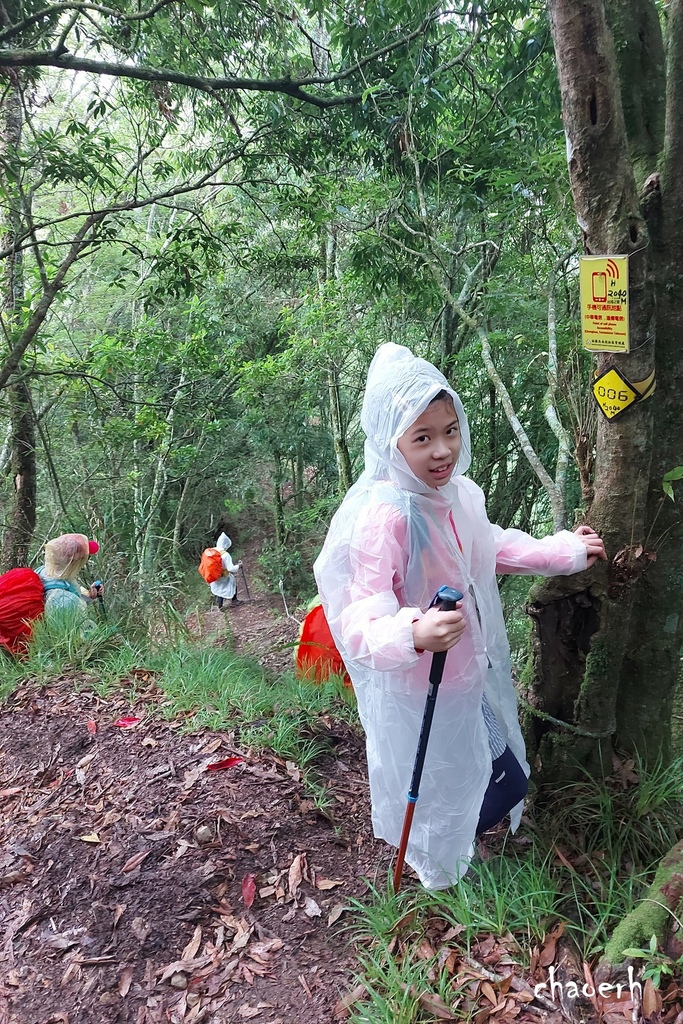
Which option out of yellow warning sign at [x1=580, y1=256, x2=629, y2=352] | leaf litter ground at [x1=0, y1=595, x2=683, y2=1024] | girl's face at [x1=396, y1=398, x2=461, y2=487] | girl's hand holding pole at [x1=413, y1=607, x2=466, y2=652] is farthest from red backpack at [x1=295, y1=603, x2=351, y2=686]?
yellow warning sign at [x1=580, y1=256, x2=629, y2=352]

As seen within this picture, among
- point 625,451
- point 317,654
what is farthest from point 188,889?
point 625,451

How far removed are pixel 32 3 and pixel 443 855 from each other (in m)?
4.89

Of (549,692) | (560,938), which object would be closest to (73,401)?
(549,692)

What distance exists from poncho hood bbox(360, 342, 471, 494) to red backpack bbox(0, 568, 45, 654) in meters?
2.92

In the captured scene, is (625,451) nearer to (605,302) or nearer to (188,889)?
(605,302)

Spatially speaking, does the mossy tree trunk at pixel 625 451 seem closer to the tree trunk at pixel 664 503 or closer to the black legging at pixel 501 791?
the tree trunk at pixel 664 503

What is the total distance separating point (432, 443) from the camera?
65.9 inches

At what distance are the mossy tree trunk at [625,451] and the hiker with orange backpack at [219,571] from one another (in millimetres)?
6478

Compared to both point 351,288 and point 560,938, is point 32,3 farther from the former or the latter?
point 560,938

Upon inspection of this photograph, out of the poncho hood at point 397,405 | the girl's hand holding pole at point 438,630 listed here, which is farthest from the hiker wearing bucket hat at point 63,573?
the girl's hand holding pole at point 438,630

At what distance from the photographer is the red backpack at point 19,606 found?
366 centimetres

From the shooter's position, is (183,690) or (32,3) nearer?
(183,690)

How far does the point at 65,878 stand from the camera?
87.5 inches

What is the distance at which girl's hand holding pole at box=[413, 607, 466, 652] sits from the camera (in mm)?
1396
